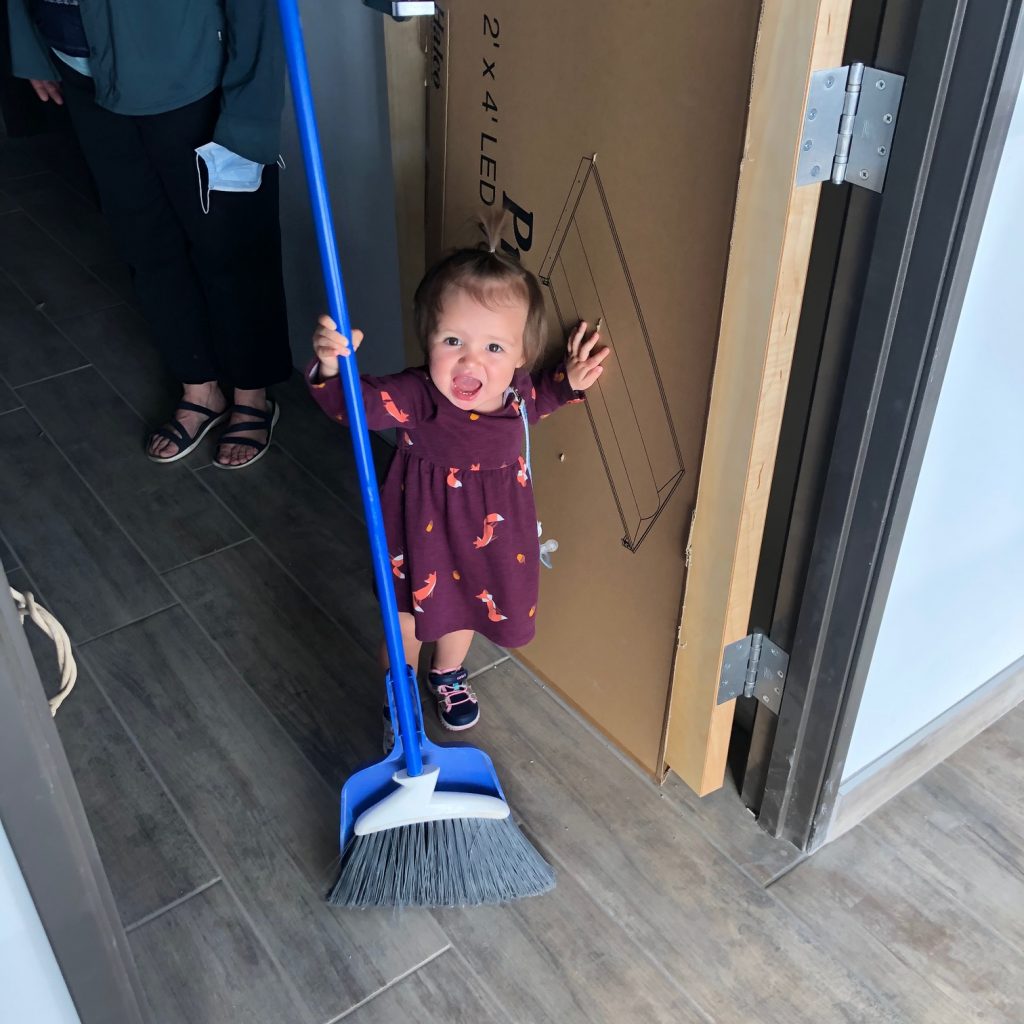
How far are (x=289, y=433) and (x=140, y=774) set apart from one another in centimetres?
84

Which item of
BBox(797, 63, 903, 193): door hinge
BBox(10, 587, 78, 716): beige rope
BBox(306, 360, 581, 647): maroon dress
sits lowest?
BBox(306, 360, 581, 647): maroon dress

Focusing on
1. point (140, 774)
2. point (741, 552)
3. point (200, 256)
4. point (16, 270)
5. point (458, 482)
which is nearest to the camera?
point (741, 552)

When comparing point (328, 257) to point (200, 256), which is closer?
point (328, 257)

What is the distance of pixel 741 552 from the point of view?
3.95 ft

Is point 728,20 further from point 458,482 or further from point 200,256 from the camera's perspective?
point 200,256

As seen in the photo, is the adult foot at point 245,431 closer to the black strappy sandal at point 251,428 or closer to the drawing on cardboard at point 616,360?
the black strappy sandal at point 251,428

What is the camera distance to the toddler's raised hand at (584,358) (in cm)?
125

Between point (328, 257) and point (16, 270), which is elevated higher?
point (328, 257)

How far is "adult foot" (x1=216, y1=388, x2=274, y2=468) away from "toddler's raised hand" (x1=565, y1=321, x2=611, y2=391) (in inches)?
39.3

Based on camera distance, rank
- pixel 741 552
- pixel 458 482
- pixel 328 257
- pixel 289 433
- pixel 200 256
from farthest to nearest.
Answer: pixel 289 433 < pixel 200 256 < pixel 458 482 < pixel 741 552 < pixel 328 257

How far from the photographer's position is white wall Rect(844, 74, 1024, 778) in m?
1.01

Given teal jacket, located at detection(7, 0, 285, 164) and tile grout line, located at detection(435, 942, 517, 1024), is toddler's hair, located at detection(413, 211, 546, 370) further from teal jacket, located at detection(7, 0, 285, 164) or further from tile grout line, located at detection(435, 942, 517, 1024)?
tile grout line, located at detection(435, 942, 517, 1024)

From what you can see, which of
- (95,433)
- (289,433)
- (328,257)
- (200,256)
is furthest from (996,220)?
(95,433)

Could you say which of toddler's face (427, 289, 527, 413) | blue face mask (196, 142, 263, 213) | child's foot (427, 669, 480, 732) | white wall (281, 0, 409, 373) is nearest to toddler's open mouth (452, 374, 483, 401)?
toddler's face (427, 289, 527, 413)
